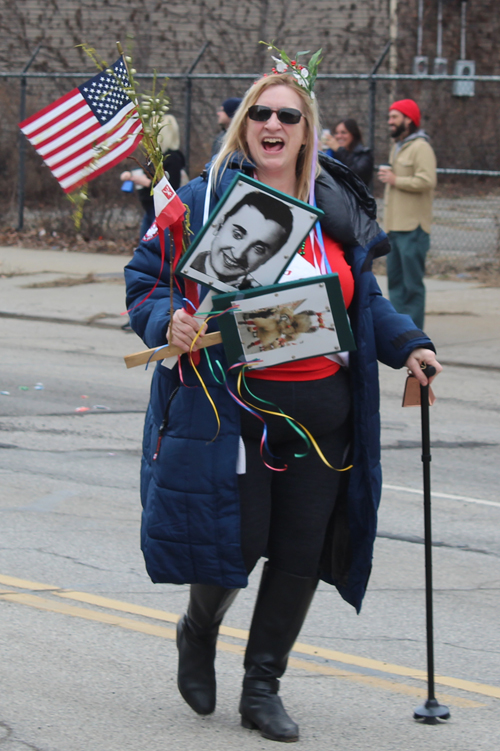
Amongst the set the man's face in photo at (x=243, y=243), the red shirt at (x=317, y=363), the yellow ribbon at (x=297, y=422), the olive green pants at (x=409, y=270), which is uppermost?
the man's face in photo at (x=243, y=243)

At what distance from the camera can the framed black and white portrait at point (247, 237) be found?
3.03 meters

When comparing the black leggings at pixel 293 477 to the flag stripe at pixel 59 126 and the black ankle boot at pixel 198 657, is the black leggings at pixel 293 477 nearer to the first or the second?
the black ankle boot at pixel 198 657

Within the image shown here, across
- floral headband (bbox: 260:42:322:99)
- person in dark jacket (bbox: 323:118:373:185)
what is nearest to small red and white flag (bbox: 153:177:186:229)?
floral headband (bbox: 260:42:322:99)

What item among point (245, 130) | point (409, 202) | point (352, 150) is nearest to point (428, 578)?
point (245, 130)

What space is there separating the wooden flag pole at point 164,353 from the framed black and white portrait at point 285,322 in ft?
0.10

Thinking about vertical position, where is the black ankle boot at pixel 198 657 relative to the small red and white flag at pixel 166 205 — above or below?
below

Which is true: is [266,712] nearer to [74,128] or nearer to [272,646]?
[272,646]

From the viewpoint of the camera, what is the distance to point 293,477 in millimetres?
3266

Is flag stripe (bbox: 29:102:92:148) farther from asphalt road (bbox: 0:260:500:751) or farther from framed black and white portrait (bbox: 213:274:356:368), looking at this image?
framed black and white portrait (bbox: 213:274:356:368)

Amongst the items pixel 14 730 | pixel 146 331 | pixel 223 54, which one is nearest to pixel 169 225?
pixel 146 331

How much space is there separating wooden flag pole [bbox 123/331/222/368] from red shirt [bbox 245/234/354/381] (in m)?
0.15

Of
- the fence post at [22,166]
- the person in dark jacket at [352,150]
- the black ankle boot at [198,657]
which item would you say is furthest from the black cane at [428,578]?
the fence post at [22,166]

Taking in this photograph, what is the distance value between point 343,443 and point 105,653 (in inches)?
51.2

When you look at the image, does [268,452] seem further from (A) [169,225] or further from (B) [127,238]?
(B) [127,238]
